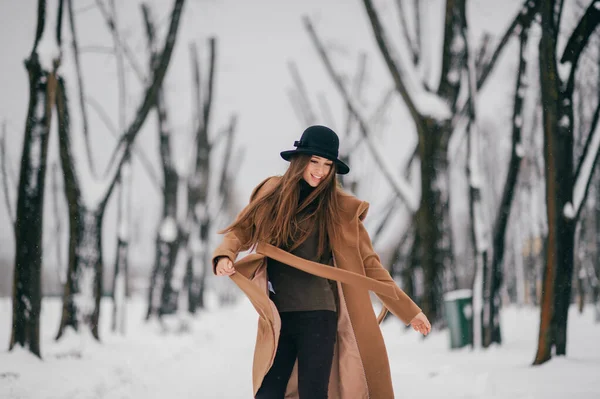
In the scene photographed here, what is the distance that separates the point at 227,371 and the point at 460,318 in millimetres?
3460

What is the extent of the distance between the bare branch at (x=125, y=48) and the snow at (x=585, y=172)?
7733mm

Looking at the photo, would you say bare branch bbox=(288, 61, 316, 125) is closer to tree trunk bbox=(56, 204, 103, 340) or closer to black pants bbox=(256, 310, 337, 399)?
tree trunk bbox=(56, 204, 103, 340)

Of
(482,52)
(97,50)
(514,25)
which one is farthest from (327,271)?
(482,52)

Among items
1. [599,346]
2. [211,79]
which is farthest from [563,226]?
[211,79]

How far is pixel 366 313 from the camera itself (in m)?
3.12

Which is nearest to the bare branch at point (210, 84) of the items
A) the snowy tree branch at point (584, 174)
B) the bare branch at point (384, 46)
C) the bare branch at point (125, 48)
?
the bare branch at point (125, 48)

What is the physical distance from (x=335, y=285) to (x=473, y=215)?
5.52 m

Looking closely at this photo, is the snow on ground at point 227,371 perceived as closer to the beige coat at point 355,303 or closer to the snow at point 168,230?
the beige coat at point 355,303

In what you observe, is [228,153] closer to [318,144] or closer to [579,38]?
[579,38]

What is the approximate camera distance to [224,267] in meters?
2.85

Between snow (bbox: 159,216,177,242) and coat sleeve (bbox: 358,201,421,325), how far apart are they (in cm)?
993

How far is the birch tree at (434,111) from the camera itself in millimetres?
8383

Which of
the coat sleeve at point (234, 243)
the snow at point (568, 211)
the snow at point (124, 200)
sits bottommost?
the snow at point (124, 200)

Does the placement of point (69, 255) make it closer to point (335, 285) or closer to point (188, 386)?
point (188, 386)
